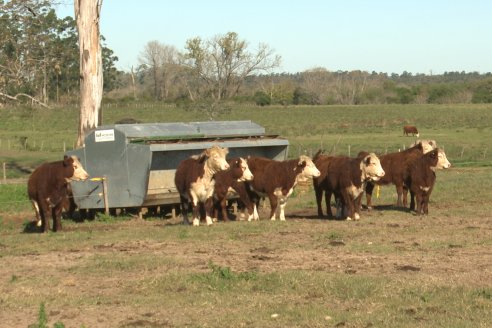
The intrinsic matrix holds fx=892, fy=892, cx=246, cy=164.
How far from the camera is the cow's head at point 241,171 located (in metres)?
18.7

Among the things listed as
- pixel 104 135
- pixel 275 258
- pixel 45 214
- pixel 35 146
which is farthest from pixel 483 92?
pixel 275 258

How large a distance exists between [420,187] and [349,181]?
1.90 meters

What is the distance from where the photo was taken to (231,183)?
19344mm

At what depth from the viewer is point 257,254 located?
1368cm

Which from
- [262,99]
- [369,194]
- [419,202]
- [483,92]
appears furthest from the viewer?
[483,92]

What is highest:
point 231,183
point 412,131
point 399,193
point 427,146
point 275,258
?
point 427,146

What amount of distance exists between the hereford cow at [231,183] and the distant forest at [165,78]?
13129 millimetres

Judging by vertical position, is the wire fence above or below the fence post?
below

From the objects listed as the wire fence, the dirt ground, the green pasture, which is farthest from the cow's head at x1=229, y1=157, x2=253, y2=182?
the wire fence

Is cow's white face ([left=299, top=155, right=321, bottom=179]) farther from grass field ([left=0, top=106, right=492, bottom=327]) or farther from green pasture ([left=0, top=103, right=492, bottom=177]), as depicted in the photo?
green pasture ([left=0, top=103, right=492, bottom=177])

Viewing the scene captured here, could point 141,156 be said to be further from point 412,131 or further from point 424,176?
point 412,131

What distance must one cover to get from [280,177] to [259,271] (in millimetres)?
7139

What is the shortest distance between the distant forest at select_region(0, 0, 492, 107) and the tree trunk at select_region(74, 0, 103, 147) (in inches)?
165

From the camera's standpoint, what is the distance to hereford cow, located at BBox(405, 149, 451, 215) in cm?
1988
